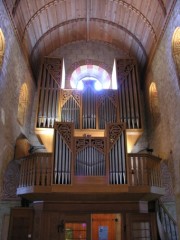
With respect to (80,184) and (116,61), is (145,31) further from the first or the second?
(80,184)

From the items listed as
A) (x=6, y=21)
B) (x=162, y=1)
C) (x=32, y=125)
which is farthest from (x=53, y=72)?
(x=162, y=1)

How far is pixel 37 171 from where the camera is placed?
8773 mm

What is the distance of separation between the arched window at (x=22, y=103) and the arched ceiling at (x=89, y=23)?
156 centimetres

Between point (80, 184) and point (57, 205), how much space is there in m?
1.71

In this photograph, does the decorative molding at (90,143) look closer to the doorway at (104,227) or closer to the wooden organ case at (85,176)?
the wooden organ case at (85,176)

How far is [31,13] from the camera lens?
430 inches

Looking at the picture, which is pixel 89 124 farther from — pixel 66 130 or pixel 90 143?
pixel 90 143

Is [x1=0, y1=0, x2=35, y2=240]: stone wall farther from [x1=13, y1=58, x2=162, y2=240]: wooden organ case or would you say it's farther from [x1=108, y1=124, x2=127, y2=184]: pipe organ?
[x1=108, y1=124, x2=127, y2=184]: pipe organ

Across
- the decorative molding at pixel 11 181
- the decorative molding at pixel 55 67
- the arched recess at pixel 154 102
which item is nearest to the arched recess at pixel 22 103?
the decorative molding at pixel 55 67

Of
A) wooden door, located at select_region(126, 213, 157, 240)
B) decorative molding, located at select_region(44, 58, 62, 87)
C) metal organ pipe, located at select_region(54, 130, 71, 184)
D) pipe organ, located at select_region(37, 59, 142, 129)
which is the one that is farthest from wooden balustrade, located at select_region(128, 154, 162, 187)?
decorative molding, located at select_region(44, 58, 62, 87)

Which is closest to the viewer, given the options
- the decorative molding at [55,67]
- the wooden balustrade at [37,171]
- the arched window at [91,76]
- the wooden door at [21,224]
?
the wooden balustrade at [37,171]

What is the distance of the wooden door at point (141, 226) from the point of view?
9.18 m

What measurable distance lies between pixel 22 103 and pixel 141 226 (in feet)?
22.9

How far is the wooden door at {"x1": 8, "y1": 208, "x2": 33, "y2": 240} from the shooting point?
935 cm
